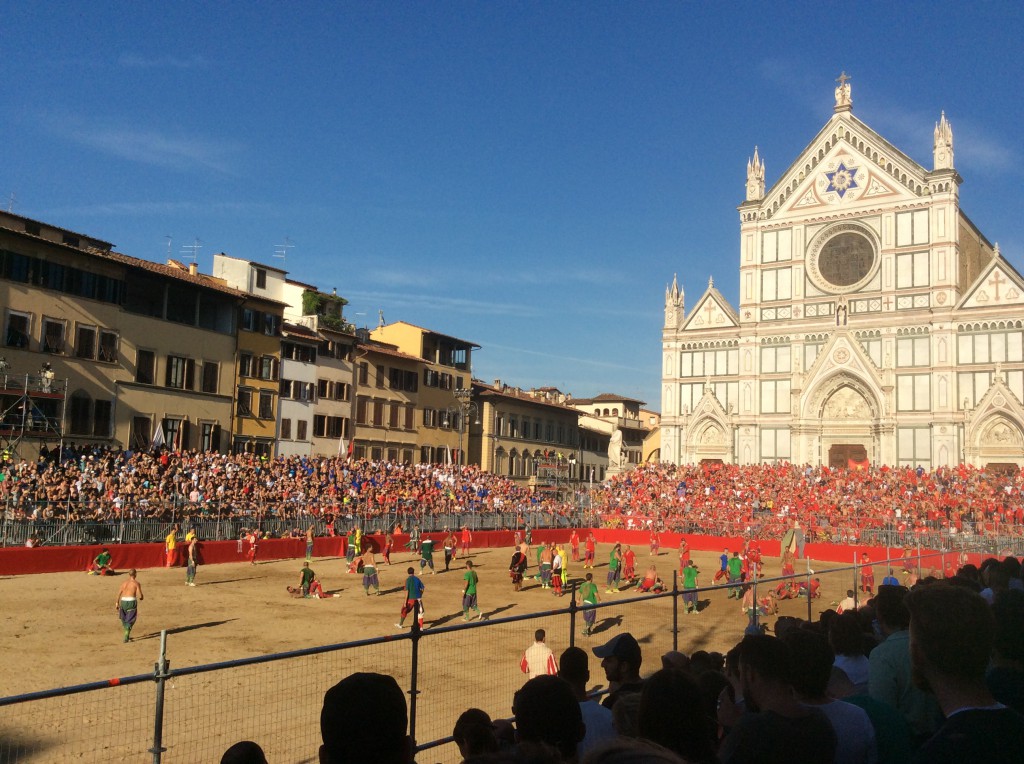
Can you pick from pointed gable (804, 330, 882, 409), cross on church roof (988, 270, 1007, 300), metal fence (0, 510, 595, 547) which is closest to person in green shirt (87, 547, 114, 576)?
metal fence (0, 510, 595, 547)

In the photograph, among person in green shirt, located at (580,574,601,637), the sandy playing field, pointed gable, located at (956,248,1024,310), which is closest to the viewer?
the sandy playing field

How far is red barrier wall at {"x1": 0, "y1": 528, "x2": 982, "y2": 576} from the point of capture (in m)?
27.9

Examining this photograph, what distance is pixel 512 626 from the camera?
21.5m

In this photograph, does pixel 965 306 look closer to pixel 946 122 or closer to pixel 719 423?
pixel 946 122

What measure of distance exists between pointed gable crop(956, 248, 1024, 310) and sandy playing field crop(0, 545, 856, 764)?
28.7 m

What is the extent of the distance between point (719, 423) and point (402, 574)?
34594 mm

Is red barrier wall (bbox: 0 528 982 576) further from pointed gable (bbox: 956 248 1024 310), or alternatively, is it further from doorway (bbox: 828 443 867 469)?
pointed gable (bbox: 956 248 1024 310)

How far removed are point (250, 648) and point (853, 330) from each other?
48.4 metres

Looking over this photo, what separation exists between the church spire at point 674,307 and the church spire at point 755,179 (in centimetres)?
851

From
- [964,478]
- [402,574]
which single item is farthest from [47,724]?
[964,478]

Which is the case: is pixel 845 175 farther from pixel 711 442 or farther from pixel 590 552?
pixel 590 552

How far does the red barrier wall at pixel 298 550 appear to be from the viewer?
27891mm

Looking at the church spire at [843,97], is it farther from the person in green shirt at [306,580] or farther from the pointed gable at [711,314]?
the person in green shirt at [306,580]

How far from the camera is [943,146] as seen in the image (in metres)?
53.3
